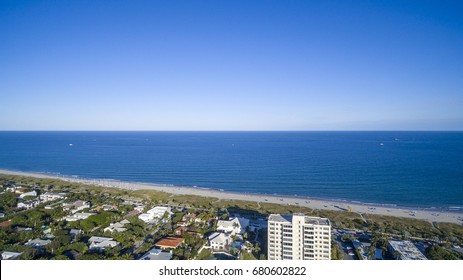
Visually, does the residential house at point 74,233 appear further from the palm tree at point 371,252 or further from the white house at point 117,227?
the palm tree at point 371,252

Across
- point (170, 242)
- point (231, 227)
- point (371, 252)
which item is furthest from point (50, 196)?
point (371, 252)

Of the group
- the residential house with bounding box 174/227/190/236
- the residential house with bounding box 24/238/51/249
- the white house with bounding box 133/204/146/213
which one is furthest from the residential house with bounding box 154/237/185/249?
the white house with bounding box 133/204/146/213

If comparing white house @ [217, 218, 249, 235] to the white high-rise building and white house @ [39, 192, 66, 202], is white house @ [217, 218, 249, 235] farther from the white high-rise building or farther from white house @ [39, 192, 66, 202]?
white house @ [39, 192, 66, 202]

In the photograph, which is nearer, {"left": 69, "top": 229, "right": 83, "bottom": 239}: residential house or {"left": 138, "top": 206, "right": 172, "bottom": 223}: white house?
{"left": 69, "top": 229, "right": 83, "bottom": 239}: residential house

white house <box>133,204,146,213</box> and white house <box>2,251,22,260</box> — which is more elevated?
white house <box>2,251,22,260</box>

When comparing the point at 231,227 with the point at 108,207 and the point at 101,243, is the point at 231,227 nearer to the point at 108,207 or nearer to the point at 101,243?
the point at 101,243

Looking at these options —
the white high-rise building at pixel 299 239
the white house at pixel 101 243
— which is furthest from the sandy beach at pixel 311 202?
the white house at pixel 101 243

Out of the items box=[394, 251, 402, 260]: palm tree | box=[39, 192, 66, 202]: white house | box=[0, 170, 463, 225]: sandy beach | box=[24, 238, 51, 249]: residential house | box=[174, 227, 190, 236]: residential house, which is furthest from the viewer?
box=[39, 192, 66, 202]: white house

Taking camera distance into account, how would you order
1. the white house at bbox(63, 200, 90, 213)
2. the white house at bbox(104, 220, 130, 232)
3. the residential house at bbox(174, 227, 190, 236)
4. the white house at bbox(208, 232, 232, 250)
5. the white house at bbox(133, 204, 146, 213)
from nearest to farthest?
the white house at bbox(208, 232, 232, 250) < the residential house at bbox(174, 227, 190, 236) < the white house at bbox(104, 220, 130, 232) < the white house at bbox(63, 200, 90, 213) < the white house at bbox(133, 204, 146, 213)
